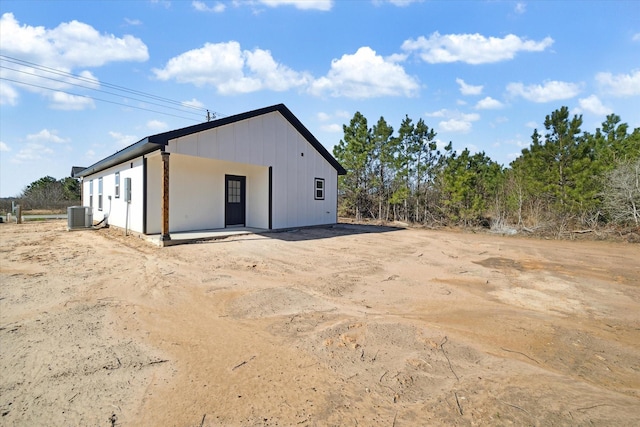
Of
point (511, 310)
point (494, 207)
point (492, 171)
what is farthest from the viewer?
point (492, 171)

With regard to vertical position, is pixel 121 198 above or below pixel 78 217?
above

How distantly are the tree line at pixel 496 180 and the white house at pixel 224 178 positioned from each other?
15.0 ft

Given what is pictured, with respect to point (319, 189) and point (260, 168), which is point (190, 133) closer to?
point (260, 168)

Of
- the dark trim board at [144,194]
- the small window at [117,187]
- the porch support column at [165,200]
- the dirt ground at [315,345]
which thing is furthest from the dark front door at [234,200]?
the dirt ground at [315,345]

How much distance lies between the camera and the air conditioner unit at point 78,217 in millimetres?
13242

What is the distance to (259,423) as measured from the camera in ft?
6.57

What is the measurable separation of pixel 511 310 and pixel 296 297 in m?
2.92

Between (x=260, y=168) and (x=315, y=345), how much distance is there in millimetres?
10318

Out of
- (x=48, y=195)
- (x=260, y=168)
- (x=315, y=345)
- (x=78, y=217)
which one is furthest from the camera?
(x=48, y=195)

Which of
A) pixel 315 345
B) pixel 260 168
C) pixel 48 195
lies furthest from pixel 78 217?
pixel 48 195

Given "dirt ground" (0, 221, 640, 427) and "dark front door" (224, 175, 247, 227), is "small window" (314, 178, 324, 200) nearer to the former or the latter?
"dark front door" (224, 175, 247, 227)

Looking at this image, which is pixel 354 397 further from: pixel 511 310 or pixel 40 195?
pixel 40 195

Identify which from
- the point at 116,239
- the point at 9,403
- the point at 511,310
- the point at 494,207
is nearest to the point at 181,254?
the point at 116,239

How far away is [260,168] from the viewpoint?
1266 centimetres
